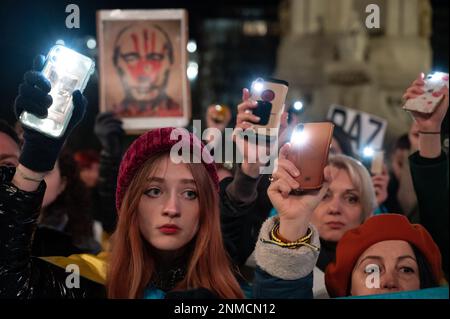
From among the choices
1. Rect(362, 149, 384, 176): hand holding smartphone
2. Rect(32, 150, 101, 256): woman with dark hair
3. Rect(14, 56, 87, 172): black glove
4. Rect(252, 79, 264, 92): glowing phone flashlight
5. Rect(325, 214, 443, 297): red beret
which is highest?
Rect(252, 79, 264, 92): glowing phone flashlight

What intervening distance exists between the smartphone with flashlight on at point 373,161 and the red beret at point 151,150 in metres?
0.88

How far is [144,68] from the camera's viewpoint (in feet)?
11.9

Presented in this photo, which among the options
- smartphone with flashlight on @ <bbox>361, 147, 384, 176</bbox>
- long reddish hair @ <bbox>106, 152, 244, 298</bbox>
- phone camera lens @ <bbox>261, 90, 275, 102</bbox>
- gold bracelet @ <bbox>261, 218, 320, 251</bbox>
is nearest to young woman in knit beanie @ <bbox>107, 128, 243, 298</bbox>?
long reddish hair @ <bbox>106, 152, 244, 298</bbox>

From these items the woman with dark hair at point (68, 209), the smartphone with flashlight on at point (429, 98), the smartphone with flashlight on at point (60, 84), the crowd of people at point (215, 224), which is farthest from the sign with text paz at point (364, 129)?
the smartphone with flashlight on at point (60, 84)

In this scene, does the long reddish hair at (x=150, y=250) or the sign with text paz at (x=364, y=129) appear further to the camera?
the sign with text paz at (x=364, y=129)

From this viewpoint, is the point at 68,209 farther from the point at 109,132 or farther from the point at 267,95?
the point at 267,95

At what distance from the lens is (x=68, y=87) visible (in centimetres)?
292

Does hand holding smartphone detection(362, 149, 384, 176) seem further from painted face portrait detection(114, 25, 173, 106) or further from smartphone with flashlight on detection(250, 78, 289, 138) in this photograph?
painted face portrait detection(114, 25, 173, 106)

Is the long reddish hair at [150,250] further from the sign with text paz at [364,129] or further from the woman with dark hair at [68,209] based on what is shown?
the sign with text paz at [364,129]

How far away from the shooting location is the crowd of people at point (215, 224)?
9.45 feet

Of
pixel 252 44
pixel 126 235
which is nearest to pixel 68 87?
pixel 126 235

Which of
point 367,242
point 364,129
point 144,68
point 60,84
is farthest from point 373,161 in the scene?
point 60,84

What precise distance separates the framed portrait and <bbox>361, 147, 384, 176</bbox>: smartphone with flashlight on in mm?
857

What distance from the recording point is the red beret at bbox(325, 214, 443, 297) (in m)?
3.19
